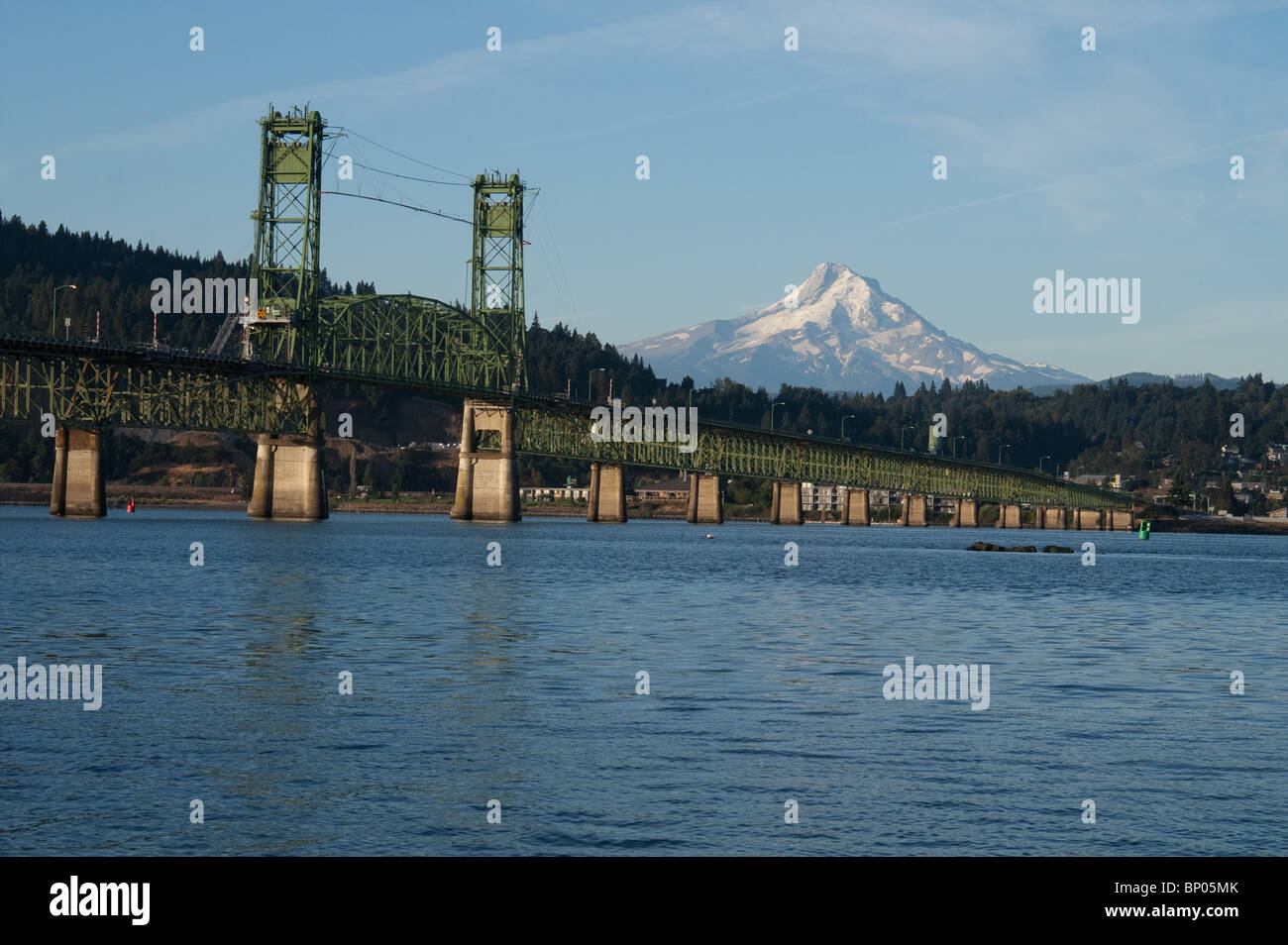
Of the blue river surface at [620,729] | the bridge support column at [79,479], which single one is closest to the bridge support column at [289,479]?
the bridge support column at [79,479]

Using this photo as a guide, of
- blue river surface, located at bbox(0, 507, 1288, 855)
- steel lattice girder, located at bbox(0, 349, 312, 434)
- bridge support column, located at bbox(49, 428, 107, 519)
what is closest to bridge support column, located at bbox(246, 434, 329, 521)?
steel lattice girder, located at bbox(0, 349, 312, 434)

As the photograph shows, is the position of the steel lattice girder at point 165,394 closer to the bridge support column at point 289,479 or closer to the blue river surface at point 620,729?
the bridge support column at point 289,479

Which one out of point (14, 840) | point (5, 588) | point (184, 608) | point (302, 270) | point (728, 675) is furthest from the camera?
point (302, 270)

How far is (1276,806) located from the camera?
23.6 meters

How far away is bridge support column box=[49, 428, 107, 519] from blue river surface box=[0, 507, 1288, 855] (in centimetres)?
10392

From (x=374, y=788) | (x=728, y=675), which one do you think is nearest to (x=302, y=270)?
(x=728, y=675)

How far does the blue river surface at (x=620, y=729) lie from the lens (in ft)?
69.6

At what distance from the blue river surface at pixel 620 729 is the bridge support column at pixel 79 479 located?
104 m

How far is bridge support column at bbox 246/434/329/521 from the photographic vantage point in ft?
577

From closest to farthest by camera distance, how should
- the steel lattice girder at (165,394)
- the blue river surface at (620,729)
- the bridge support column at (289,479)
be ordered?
the blue river surface at (620,729), the steel lattice girder at (165,394), the bridge support column at (289,479)

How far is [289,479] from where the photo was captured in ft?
582

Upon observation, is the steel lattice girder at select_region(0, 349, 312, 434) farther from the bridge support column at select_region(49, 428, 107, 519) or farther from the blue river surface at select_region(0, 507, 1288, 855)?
the blue river surface at select_region(0, 507, 1288, 855)
